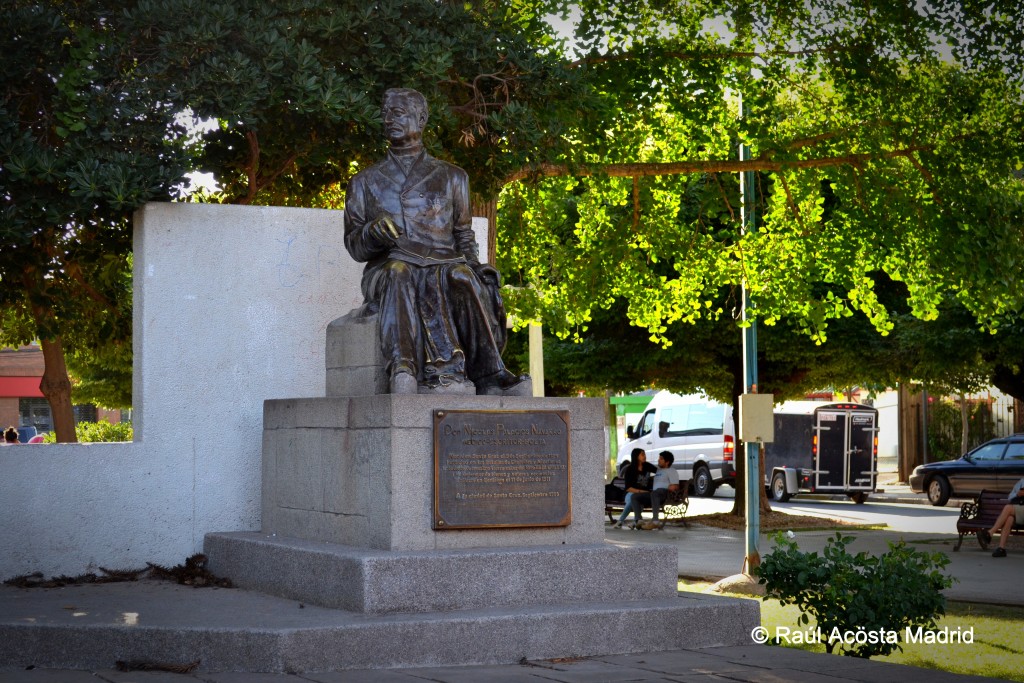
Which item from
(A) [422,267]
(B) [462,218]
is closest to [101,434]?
(B) [462,218]

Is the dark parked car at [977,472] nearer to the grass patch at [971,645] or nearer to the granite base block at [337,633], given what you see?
the grass patch at [971,645]

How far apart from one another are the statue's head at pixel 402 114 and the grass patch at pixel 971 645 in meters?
4.23

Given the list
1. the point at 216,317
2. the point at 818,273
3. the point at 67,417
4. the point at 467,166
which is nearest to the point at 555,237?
the point at 818,273

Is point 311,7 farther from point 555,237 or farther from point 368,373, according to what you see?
point 555,237

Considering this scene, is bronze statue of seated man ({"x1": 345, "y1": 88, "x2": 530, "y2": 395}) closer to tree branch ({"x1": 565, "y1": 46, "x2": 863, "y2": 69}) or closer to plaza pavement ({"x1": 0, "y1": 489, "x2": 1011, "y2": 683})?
plaza pavement ({"x1": 0, "y1": 489, "x2": 1011, "y2": 683})

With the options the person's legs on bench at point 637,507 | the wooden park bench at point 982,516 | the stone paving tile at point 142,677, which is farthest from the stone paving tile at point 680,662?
the person's legs on bench at point 637,507

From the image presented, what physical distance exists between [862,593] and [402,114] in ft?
14.4

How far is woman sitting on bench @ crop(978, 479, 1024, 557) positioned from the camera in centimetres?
1822

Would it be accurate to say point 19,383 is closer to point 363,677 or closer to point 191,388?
point 191,388

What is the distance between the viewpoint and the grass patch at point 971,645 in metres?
8.97

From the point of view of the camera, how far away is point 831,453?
32438 millimetres

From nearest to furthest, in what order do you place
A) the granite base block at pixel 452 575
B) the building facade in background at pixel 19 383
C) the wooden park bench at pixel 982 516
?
the granite base block at pixel 452 575 < the wooden park bench at pixel 982 516 < the building facade in background at pixel 19 383

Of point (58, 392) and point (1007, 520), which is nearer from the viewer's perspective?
point (58, 392)

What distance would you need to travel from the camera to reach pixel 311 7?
11.0 metres
